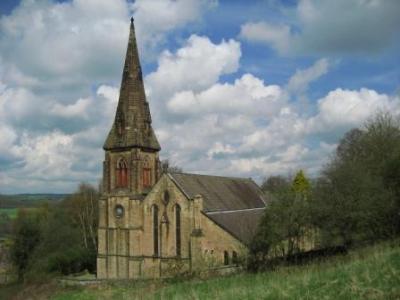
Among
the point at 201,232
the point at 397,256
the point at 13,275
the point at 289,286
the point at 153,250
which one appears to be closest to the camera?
the point at 289,286

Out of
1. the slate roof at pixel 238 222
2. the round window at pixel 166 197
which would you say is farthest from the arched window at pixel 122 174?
the slate roof at pixel 238 222

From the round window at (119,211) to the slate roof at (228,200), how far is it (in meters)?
5.62

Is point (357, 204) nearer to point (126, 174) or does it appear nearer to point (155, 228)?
point (155, 228)

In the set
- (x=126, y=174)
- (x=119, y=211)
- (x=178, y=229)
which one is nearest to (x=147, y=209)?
(x=119, y=211)

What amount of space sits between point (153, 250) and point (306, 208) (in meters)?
15.0

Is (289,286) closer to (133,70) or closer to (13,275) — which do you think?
(133,70)

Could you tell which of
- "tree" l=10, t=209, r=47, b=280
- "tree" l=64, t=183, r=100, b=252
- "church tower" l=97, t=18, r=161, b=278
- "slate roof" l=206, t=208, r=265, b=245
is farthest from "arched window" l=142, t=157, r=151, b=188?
"tree" l=64, t=183, r=100, b=252

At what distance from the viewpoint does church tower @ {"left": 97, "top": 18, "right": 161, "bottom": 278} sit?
38469 mm

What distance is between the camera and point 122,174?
39.8 meters

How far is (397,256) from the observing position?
12.6 metres

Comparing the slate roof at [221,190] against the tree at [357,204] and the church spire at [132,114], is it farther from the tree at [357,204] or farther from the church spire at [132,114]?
the tree at [357,204]


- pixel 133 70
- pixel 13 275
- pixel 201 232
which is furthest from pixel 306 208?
pixel 13 275

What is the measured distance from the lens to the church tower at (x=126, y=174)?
38.5 m

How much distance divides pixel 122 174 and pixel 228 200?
950cm
